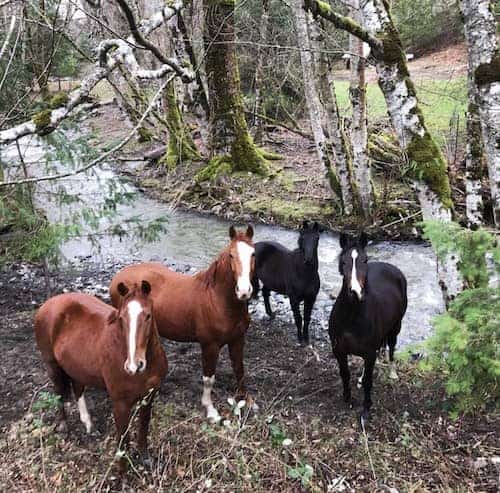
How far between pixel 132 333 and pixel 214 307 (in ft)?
5.01

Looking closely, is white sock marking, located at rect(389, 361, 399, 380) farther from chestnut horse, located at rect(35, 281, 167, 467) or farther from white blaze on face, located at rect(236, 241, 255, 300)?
chestnut horse, located at rect(35, 281, 167, 467)

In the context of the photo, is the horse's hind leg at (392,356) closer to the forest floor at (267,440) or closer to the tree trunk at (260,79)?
the forest floor at (267,440)

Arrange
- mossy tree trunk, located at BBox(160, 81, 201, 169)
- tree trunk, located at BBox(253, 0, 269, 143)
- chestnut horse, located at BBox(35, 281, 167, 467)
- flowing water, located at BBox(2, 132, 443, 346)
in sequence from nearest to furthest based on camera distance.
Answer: chestnut horse, located at BBox(35, 281, 167, 467)
flowing water, located at BBox(2, 132, 443, 346)
tree trunk, located at BBox(253, 0, 269, 143)
mossy tree trunk, located at BBox(160, 81, 201, 169)

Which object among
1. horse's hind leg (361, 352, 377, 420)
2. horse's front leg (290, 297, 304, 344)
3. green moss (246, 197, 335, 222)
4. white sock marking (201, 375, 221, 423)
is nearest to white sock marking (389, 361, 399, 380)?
horse's hind leg (361, 352, 377, 420)

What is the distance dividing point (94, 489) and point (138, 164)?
15.6 metres

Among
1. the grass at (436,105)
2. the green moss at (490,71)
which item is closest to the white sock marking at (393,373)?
the green moss at (490,71)

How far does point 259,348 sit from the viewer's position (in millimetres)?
7176

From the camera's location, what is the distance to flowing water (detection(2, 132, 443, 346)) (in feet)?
28.1

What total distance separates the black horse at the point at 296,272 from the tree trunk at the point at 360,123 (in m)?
3.82

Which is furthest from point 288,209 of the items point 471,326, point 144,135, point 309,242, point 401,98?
point 144,135

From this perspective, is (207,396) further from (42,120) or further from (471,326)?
(42,120)

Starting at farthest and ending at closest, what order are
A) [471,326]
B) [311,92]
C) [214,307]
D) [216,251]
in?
[216,251] < [311,92] < [214,307] < [471,326]

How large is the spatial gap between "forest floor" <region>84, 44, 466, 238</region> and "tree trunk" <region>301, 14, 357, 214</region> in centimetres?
61

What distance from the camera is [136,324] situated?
3.83 m
